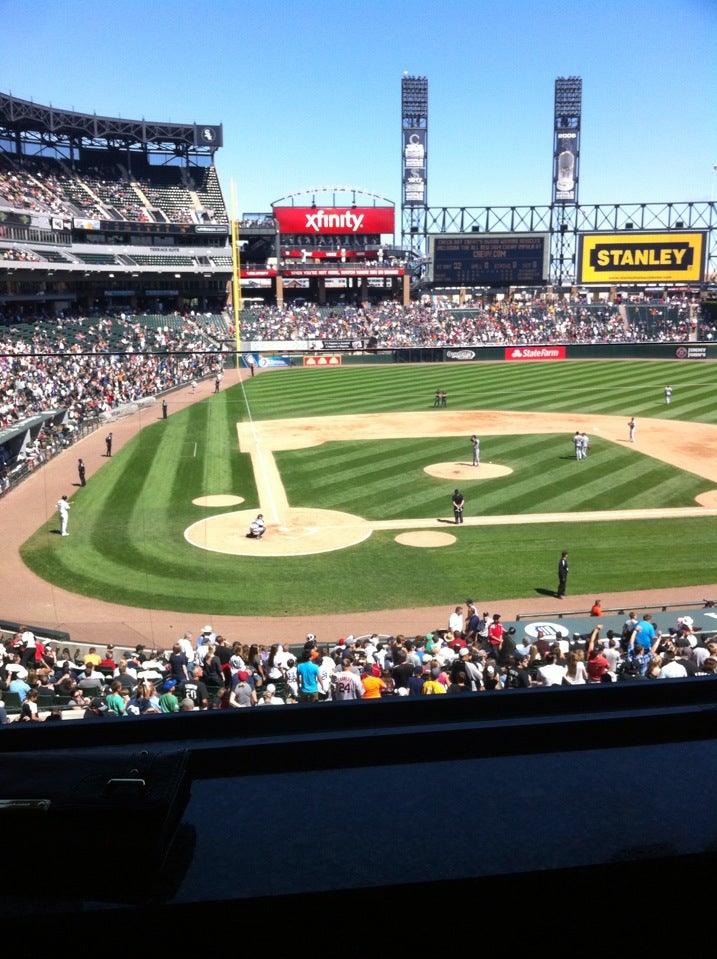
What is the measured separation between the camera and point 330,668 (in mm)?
9852

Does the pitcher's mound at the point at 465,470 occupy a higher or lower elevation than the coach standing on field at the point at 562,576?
higher

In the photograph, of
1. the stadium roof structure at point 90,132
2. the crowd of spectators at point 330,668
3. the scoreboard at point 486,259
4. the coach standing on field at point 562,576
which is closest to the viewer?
the crowd of spectators at point 330,668

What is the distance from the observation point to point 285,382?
48.2 m

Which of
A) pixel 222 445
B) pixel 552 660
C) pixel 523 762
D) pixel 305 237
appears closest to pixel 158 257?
pixel 305 237

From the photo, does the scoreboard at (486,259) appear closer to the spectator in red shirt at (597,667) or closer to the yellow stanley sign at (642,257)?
the yellow stanley sign at (642,257)

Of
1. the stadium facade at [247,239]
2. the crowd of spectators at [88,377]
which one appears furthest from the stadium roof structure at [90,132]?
the crowd of spectators at [88,377]

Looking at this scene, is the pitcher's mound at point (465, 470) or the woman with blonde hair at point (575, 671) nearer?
the woman with blonde hair at point (575, 671)

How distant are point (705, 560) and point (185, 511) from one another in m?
12.9

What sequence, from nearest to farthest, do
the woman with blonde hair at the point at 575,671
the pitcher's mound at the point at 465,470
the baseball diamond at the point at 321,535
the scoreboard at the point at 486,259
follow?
the woman with blonde hair at the point at 575,671 → the baseball diamond at the point at 321,535 → the pitcher's mound at the point at 465,470 → the scoreboard at the point at 486,259

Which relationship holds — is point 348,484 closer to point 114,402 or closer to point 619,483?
point 619,483

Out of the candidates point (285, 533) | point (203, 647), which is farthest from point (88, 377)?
point (203, 647)

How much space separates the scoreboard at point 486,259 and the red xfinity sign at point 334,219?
4952 millimetres

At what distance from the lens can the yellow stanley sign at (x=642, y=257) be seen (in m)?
71.9

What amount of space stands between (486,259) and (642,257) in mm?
12915
